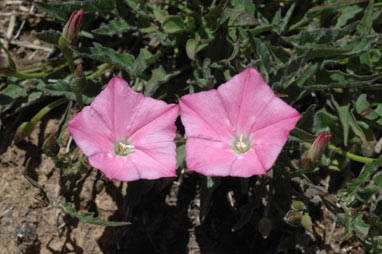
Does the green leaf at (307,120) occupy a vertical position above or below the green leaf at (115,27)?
below

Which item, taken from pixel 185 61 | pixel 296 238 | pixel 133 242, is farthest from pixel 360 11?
pixel 133 242

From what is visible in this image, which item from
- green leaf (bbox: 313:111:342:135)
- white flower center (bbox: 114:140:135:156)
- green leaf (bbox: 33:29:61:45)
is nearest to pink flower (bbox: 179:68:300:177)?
white flower center (bbox: 114:140:135:156)

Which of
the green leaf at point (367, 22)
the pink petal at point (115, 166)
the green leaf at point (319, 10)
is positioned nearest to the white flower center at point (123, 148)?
→ the pink petal at point (115, 166)

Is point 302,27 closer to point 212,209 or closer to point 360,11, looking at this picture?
point 360,11

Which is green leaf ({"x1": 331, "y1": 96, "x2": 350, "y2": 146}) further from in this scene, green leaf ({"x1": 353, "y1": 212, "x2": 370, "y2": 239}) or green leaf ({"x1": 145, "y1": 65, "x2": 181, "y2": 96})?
green leaf ({"x1": 145, "y1": 65, "x2": 181, "y2": 96})

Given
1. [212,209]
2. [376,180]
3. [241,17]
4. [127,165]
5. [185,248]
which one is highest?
[241,17]

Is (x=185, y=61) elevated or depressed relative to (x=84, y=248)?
elevated

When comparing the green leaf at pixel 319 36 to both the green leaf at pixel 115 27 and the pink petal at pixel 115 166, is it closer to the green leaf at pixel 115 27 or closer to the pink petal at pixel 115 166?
the green leaf at pixel 115 27
